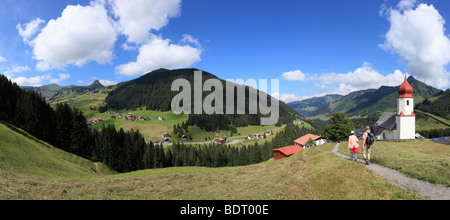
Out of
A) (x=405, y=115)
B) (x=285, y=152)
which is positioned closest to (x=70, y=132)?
(x=285, y=152)

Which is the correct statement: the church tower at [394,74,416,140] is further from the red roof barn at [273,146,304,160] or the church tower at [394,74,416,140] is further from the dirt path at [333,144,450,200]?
the dirt path at [333,144,450,200]

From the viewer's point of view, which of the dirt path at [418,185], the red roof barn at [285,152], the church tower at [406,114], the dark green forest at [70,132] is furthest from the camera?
the red roof barn at [285,152]

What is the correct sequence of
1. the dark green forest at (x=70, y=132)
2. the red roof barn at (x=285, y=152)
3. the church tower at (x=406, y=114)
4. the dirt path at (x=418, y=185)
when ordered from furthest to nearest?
the red roof barn at (x=285, y=152) → the church tower at (x=406, y=114) → the dark green forest at (x=70, y=132) → the dirt path at (x=418, y=185)

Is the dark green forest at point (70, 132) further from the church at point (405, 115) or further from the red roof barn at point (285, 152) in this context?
the church at point (405, 115)

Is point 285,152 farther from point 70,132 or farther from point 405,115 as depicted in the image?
point 70,132

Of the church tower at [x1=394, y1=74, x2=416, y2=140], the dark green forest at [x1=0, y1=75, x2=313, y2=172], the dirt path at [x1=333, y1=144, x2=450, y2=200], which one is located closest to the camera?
the dirt path at [x1=333, y1=144, x2=450, y2=200]

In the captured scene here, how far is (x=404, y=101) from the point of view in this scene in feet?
192

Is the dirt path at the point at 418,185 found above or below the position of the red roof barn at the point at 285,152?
above

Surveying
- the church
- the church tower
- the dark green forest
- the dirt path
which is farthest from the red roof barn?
the dirt path

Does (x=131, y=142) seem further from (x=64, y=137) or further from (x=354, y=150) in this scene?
(x=354, y=150)

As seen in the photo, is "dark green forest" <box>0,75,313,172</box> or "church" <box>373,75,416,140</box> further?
"church" <box>373,75,416,140</box>

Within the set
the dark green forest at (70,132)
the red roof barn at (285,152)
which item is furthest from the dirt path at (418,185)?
the dark green forest at (70,132)
